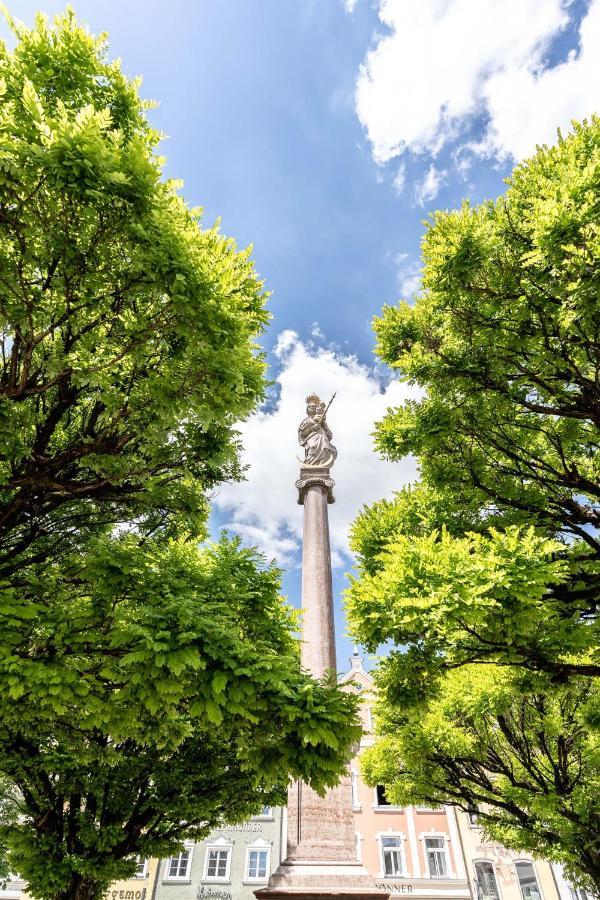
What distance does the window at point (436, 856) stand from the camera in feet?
82.2

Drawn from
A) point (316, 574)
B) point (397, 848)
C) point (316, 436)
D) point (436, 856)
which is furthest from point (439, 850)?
point (316, 436)

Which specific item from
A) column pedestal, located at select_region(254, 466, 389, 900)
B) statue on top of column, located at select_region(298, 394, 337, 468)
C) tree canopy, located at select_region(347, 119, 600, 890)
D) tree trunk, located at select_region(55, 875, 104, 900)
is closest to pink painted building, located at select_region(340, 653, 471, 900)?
column pedestal, located at select_region(254, 466, 389, 900)

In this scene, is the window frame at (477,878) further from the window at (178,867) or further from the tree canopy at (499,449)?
the tree canopy at (499,449)

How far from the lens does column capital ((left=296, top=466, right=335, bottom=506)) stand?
1891 cm

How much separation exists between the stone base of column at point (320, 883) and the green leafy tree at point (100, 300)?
8653 mm

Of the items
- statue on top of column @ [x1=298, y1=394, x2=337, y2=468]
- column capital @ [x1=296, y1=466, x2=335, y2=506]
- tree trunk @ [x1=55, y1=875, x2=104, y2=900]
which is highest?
statue on top of column @ [x1=298, y1=394, x2=337, y2=468]

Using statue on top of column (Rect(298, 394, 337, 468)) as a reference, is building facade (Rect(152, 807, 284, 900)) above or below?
below

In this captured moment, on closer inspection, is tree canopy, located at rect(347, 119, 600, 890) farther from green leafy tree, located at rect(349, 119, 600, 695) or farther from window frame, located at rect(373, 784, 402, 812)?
window frame, located at rect(373, 784, 402, 812)

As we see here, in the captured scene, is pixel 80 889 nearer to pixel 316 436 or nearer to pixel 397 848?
pixel 316 436

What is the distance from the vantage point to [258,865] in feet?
81.8

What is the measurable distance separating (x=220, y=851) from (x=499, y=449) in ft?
92.1

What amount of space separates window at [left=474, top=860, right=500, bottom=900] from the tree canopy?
72.5 feet

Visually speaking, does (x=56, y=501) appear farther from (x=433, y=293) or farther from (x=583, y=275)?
(x=583, y=275)

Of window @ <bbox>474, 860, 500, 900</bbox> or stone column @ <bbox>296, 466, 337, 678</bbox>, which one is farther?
window @ <bbox>474, 860, 500, 900</bbox>
